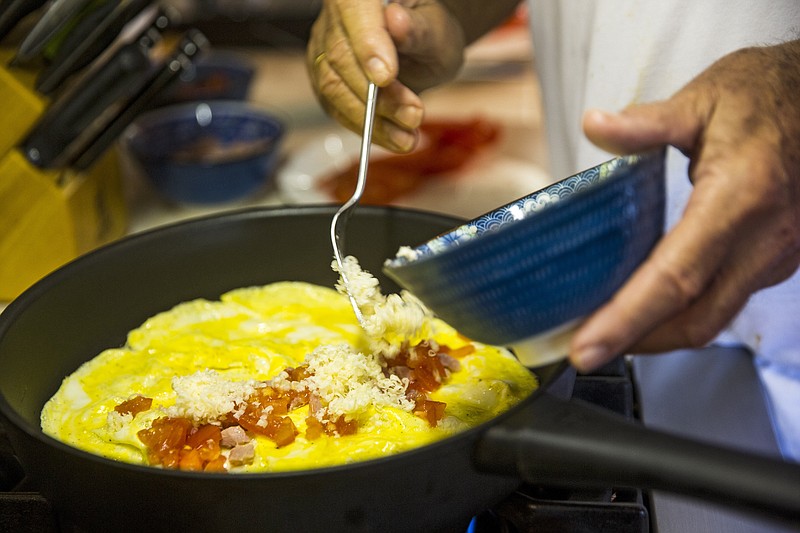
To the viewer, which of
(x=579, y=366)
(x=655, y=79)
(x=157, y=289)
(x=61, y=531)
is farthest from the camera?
(x=655, y=79)

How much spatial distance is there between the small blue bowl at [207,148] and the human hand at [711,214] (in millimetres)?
1539

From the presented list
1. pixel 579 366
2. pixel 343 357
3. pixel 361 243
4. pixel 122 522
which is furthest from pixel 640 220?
pixel 361 243

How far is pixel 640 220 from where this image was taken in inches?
36.5

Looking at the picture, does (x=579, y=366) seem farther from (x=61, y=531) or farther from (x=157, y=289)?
(x=157, y=289)

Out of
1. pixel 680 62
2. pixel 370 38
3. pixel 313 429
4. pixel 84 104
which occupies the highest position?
pixel 370 38

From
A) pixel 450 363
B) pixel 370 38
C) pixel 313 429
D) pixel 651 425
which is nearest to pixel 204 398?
pixel 313 429

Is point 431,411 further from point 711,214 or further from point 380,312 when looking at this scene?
point 711,214

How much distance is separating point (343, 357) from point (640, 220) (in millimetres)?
511

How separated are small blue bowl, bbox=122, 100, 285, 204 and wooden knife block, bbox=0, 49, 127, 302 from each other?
1.02 feet

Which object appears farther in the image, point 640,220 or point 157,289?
point 157,289

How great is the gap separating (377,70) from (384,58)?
2cm

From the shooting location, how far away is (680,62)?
5.61 feet

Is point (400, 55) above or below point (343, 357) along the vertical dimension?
above

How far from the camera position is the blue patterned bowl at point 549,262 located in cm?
89
